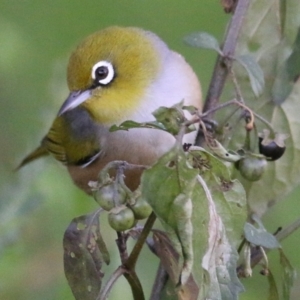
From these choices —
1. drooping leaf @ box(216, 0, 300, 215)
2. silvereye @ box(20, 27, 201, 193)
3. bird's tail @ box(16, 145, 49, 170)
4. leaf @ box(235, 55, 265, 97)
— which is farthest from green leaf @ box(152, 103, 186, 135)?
bird's tail @ box(16, 145, 49, 170)

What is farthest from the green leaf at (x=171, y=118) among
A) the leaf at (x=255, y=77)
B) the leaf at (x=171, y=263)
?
the leaf at (x=255, y=77)

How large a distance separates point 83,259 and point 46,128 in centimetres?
175

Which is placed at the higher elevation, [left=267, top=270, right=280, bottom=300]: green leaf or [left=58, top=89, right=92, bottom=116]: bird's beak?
[left=58, top=89, right=92, bottom=116]: bird's beak

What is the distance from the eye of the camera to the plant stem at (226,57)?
258 cm

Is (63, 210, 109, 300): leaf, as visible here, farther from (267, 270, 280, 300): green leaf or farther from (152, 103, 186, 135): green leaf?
(152, 103, 186, 135): green leaf

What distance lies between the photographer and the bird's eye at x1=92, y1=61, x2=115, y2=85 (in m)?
3.45

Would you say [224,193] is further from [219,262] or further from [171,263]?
[171,263]

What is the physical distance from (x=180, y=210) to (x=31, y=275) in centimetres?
205

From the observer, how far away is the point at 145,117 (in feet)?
11.9

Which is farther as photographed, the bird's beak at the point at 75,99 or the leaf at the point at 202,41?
the bird's beak at the point at 75,99

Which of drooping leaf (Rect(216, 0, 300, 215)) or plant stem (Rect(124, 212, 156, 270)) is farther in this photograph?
drooping leaf (Rect(216, 0, 300, 215))

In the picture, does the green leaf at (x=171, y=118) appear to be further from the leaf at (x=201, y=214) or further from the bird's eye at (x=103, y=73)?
the bird's eye at (x=103, y=73)

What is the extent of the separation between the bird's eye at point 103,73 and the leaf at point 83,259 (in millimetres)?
1087

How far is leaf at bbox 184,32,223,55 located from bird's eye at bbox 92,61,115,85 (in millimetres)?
904
